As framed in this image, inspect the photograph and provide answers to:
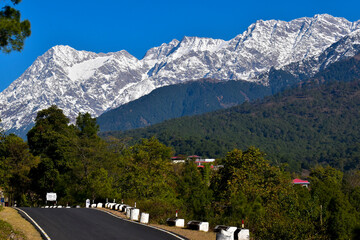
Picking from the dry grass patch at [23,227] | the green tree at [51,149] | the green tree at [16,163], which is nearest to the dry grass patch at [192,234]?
the dry grass patch at [23,227]

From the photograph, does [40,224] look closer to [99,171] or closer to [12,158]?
[99,171]

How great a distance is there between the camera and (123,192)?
68000 millimetres

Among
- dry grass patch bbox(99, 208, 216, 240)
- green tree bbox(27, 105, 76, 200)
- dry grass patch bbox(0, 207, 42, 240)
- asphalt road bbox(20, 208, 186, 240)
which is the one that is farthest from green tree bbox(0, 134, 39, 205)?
dry grass patch bbox(99, 208, 216, 240)

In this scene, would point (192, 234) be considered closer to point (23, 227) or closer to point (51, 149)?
point (23, 227)

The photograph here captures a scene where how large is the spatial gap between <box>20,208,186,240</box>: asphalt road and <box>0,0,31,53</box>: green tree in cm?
1171

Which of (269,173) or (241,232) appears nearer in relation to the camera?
(241,232)

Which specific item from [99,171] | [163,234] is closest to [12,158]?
[99,171]

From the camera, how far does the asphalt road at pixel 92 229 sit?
90.7ft

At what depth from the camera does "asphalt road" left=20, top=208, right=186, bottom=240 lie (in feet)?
90.7

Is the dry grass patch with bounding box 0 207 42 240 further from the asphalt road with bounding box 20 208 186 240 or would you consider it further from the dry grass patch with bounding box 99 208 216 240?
the dry grass patch with bounding box 99 208 216 240

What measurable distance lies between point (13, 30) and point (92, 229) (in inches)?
610

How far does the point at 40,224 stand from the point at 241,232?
49.2 ft

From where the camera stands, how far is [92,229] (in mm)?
30938

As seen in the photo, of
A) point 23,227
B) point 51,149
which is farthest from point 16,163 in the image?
point 23,227
